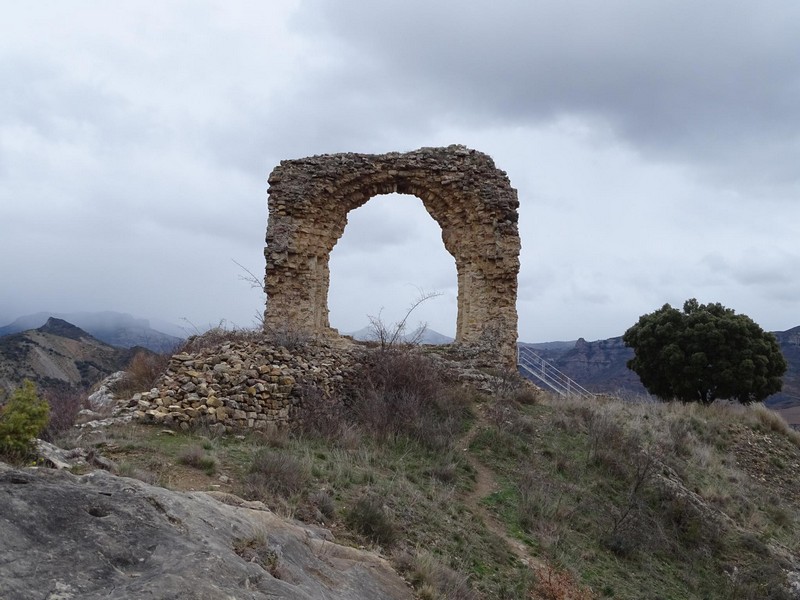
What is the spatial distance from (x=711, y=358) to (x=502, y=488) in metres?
15.0

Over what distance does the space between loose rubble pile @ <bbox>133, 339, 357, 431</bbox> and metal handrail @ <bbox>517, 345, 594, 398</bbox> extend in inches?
290

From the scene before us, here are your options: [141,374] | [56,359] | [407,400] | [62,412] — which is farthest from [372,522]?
[56,359]

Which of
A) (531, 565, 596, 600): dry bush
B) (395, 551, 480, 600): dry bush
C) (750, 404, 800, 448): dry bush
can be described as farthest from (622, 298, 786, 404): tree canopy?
(395, 551, 480, 600): dry bush

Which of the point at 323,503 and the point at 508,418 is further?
the point at 508,418

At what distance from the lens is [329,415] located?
8648 millimetres

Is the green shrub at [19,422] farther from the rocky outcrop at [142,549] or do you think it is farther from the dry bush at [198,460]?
the dry bush at [198,460]

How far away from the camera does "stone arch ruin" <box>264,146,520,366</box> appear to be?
13867mm

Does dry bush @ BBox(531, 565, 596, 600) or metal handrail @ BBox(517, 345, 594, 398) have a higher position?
metal handrail @ BBox(517, 345, 594, 398)

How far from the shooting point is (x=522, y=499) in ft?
24.4

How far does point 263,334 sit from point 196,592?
7919mm

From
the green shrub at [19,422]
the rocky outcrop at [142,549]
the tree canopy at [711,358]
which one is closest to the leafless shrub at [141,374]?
the green shrub at [19,422]

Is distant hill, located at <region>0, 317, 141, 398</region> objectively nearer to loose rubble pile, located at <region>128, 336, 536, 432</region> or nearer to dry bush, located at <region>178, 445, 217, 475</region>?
loose rubble pile, located at <region>128, 336, 536, 432</region>

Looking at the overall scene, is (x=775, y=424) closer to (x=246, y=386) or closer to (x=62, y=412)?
(x=246, y=386)

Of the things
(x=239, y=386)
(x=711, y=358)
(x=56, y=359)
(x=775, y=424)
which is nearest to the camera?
(x=239, y=386)
